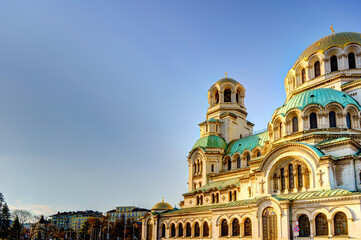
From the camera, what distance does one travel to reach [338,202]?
1027 inches

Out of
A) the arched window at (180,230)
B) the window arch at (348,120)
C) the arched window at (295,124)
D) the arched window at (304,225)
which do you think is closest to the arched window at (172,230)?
the arched window at (180,230)

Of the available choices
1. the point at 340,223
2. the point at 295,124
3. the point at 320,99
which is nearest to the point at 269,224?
the point at 340,223

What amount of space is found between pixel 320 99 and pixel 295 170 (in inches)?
315

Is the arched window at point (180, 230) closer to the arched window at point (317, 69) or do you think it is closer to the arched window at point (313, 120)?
the arched window at point (313, 120)

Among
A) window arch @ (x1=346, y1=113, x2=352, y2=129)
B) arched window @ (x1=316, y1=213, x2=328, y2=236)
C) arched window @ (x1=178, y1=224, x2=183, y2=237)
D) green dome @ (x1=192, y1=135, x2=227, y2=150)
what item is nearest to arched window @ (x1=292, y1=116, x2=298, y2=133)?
window arch @ (x1=346, y1=113, x2=352, y2=129)

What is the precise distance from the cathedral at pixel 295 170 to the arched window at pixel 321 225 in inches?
2.9

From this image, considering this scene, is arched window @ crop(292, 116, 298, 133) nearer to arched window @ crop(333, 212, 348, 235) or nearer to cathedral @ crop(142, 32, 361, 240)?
cathedral @ crop(142, 32, 361, 240)

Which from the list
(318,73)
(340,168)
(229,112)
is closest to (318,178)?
(340,168)

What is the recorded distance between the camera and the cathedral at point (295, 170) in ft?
91.5

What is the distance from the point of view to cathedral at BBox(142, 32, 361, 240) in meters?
27.9

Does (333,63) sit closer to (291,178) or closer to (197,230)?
(291,178)

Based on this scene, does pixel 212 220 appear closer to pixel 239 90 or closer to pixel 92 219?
pixel 239 90

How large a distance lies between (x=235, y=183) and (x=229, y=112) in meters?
14.6

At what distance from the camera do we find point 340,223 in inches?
1027
